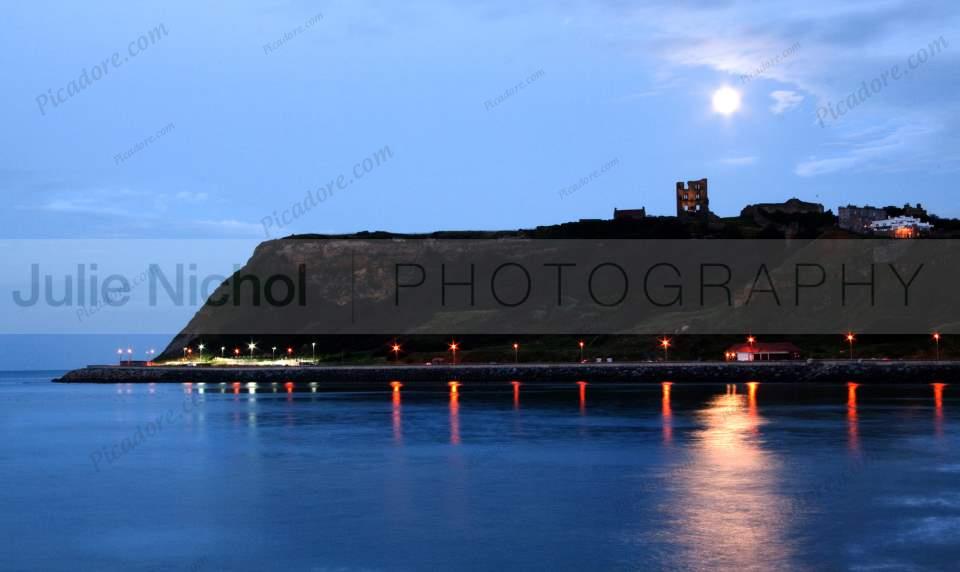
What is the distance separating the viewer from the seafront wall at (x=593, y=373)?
12600 cm

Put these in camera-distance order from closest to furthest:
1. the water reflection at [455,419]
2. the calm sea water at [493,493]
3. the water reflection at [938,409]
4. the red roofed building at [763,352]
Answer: the calm sea water at [493,493] < the water reflection at [455,419] < the water reflection at [938,409] < the red roofed building at [763,352]

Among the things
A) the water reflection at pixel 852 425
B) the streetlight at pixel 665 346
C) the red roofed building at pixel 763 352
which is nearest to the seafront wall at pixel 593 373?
the streetlight at pixel 665 346

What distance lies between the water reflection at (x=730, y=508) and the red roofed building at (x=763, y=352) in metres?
102

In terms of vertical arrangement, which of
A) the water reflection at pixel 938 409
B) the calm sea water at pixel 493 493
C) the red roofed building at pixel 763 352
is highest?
the red roofed building at pixel 763 352

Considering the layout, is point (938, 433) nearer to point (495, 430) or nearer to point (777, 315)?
point (495, 430)

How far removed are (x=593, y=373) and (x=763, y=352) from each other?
3084cm

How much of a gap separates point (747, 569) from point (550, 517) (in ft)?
28.7

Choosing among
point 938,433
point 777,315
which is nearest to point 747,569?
point 938,433

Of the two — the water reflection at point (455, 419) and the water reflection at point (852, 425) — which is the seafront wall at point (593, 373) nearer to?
the water reflection at point (852, 425)

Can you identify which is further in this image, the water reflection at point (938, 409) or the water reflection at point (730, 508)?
the water reflection at point (938, 409)

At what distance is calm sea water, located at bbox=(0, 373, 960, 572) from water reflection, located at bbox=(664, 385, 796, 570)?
0.11 metres

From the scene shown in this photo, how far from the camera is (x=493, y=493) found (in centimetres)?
3534

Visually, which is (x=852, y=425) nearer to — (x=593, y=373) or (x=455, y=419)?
(x=455, y=419)

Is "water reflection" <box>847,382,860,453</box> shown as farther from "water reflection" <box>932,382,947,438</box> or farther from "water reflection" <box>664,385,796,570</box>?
"water reflection" <box>664,385,796,570</box>
